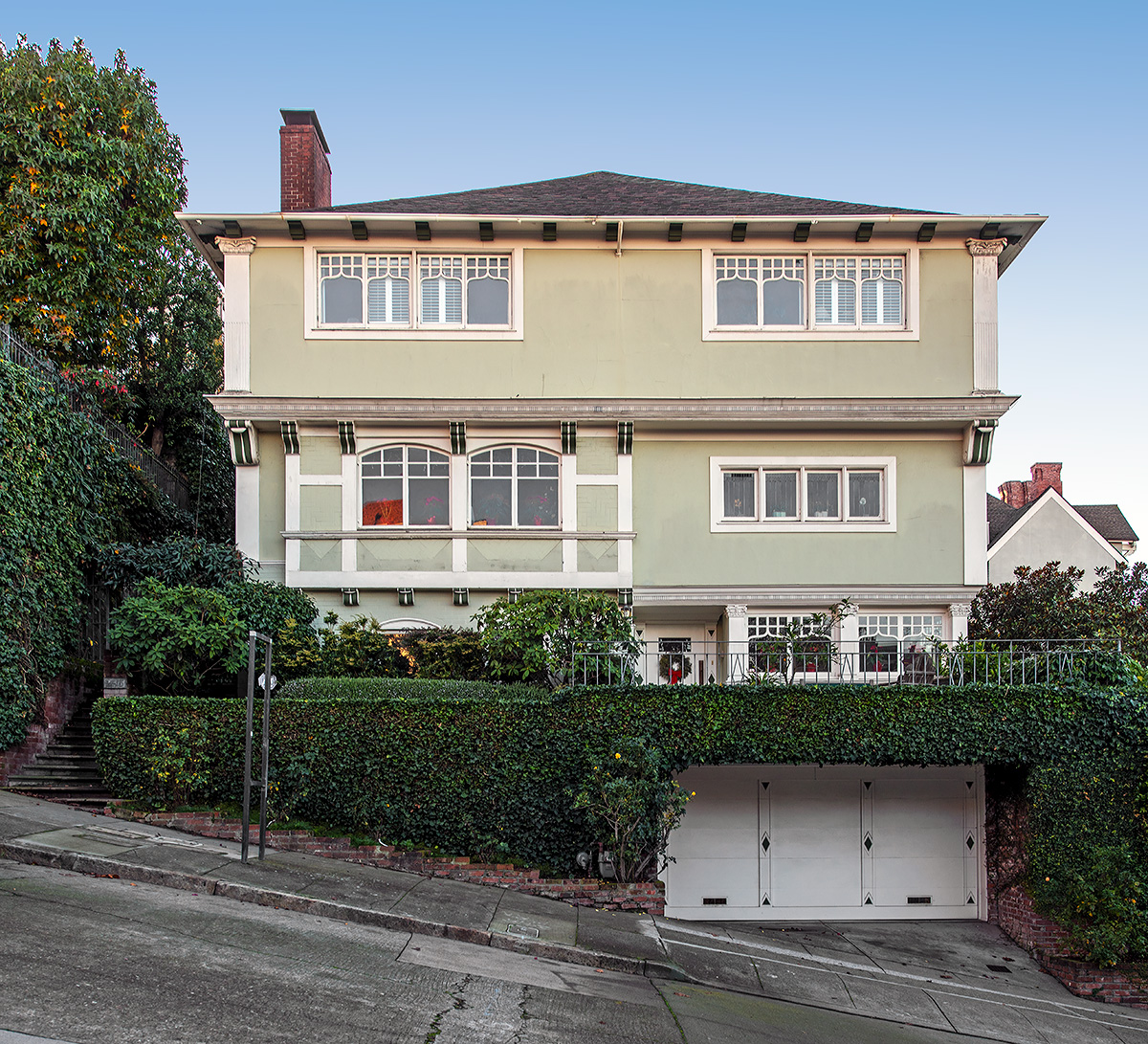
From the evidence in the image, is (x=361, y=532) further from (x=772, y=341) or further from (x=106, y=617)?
(x=772, y=341)

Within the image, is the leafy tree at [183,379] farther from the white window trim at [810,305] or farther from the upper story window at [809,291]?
the upper story window at [809,291]

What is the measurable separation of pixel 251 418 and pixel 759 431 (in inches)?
313

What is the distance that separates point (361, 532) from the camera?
15.8 metres

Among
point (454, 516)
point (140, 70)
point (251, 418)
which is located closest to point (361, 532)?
point (454, 516)

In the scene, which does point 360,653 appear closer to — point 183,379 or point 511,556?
point 511,556

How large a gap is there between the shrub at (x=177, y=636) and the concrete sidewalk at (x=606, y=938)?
2.21 meters

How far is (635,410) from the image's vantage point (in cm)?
1584

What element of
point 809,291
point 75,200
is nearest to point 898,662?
point 809,291

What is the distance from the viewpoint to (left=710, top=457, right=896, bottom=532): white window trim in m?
16.0

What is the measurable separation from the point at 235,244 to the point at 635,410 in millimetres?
6771

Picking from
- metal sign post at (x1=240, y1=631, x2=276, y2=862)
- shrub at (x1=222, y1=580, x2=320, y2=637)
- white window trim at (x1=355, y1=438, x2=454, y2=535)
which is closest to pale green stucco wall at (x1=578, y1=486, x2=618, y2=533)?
white window trim at (x1=355, y1=438, x2=454, y2=535)

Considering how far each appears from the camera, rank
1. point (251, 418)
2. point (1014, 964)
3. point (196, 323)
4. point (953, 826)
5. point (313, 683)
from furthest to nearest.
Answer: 1. point (196, 323)
2. point (251, 418)
3. point (953, 826)
4. point (313, 683)
5. point (1014, 964)

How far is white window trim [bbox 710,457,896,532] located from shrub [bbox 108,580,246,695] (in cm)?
739

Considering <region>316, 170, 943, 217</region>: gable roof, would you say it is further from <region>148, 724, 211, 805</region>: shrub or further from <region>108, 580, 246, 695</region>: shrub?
<region>148, 724, 211, 805</region>: shrub
